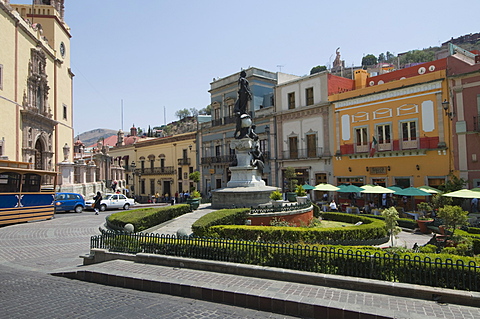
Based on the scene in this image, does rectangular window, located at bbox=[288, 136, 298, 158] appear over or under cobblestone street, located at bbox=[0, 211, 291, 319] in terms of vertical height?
over

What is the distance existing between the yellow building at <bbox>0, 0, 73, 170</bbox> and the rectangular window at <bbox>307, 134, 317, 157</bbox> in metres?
24.3

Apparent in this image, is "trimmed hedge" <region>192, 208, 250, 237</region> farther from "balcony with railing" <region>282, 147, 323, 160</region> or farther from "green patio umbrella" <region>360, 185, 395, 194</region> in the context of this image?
"balcony with railing" <region>282, 147, 323, 160</region>

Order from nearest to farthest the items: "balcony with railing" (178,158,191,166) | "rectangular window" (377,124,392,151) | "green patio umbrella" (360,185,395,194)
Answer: "green patio umbrella" (360,185,395,194) → "rectangular window" (377,124,392,151) → "balcony with railing" (178,158,191,166)

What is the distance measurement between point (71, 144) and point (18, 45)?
46.1 feet

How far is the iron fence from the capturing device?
6.09m

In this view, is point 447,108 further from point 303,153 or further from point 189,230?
point 189,230

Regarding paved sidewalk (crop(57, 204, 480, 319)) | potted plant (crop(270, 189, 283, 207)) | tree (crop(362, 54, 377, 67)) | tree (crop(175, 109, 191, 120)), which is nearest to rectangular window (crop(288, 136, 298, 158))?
potted plant (crop(270, 189, 283, 207))

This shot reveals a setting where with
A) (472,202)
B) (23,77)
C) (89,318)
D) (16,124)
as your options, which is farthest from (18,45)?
(472,202)

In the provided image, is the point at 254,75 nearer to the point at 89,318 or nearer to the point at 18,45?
the point at 18,45

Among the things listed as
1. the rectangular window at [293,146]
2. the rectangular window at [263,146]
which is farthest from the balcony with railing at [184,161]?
the rectangular window at [293,146]

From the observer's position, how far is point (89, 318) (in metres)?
5.80

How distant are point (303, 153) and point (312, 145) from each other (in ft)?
3.76

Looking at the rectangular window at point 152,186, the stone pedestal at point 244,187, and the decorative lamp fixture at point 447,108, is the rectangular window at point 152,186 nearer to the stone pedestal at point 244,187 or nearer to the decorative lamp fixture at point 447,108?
the stone pedestal at point 244,187

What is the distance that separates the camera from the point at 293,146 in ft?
109
